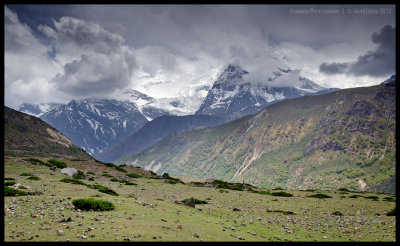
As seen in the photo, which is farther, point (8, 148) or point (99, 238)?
point (8, 148)

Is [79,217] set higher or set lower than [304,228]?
higher

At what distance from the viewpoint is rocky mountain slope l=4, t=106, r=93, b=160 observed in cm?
12262

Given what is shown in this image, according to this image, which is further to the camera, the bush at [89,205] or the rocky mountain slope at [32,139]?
the rocky mountain slope at [32,139]

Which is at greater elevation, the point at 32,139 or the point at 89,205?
the point at 89,205

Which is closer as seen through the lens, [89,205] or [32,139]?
[89,205]

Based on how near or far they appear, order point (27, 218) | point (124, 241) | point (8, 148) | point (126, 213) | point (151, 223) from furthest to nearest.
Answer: point (8, 148)
point (126, 213)
point (151, 223)
point (27, 218)
point (124, 241)

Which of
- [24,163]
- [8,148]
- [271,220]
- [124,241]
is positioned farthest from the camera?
[8,148]

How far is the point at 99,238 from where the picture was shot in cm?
1262

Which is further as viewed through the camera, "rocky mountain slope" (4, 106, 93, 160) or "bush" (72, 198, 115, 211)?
"rocky mountain slope" (4, 106, 93, 160)

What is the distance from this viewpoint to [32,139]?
445 feet

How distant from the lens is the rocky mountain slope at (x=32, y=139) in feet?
402
